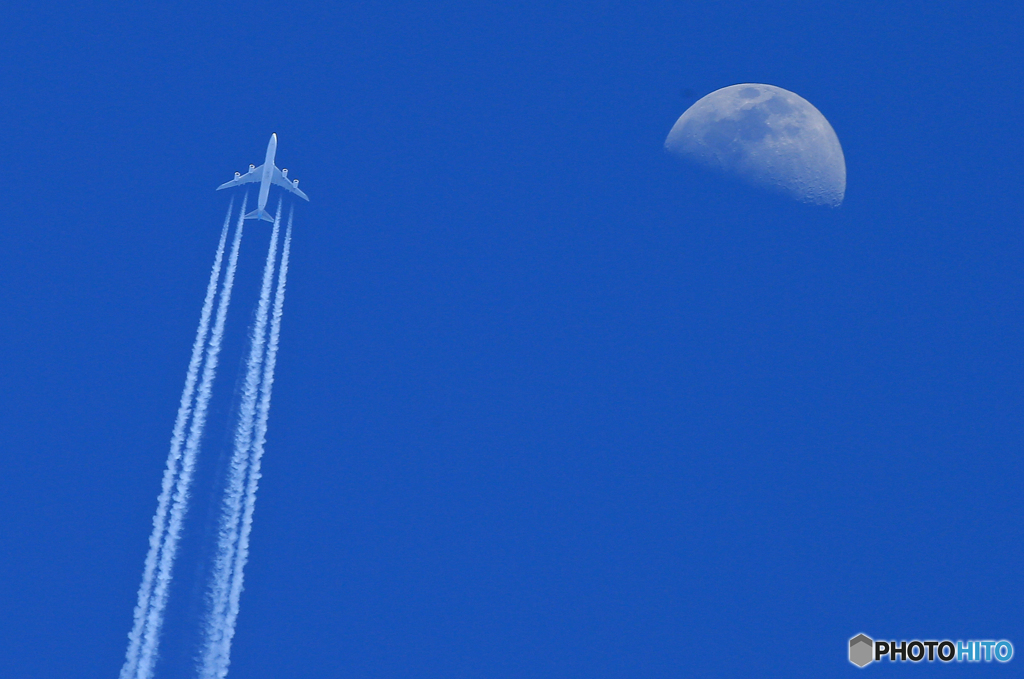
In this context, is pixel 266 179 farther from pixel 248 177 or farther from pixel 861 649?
pixel 861 649

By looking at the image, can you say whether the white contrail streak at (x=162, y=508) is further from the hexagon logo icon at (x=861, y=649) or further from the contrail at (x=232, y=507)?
the hexagon logo icon at (x=861, y=649)

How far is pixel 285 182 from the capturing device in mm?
85938

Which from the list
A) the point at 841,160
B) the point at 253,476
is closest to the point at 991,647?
the point at 841,160

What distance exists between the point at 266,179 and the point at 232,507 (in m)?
28.7

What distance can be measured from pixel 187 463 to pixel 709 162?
38.4 m

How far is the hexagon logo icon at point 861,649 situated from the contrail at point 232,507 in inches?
1512

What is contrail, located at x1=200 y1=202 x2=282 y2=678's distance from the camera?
195 ft

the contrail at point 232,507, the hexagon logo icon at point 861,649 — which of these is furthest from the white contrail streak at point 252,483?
the hexagon logo icon at point 861,649

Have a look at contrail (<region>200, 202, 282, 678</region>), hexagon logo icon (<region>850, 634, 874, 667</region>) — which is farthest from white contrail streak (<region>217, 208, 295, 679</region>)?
hexagon logo icon (<region>850, 634, 874, 667</region>)

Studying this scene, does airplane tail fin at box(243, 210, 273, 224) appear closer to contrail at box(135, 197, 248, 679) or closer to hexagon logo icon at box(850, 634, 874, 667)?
contrail at box(135, 197, 248, 679)

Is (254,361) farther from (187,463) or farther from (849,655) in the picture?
(849,655)

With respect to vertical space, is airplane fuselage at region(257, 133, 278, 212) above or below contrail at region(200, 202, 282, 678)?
above

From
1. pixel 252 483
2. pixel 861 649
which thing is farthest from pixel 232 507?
pixel 861 649

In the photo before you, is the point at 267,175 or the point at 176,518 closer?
the point at 176,518
